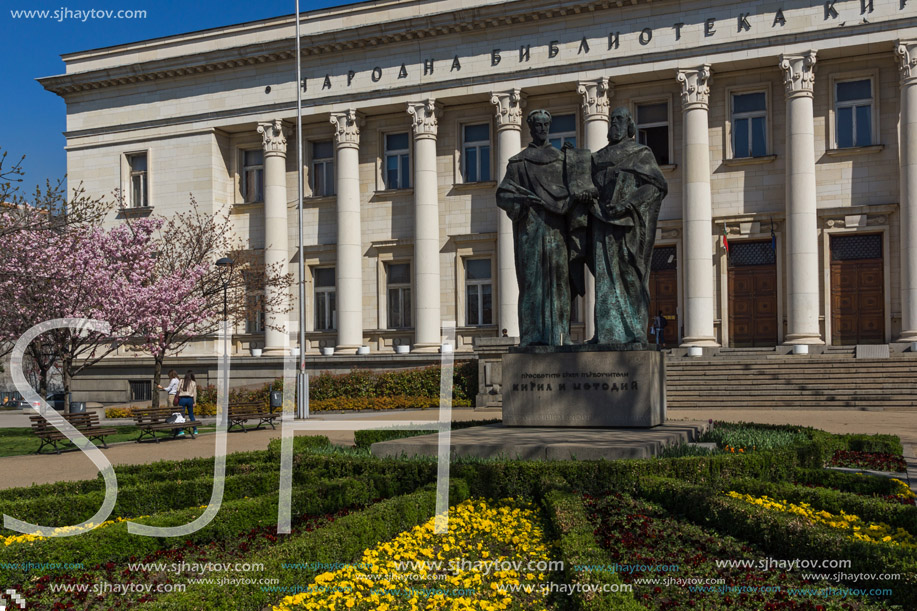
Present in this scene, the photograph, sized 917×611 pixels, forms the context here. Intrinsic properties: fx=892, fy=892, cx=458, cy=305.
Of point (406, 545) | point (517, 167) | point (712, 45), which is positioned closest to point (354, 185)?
point (712, 45)

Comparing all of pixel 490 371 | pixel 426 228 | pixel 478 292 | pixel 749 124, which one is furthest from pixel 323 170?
pixel 749 124

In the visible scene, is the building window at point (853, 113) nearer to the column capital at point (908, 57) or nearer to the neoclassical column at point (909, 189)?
the neoclassical column at point (909, 189)

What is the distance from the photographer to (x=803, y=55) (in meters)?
33.3

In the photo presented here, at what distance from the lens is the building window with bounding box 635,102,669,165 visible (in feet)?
123

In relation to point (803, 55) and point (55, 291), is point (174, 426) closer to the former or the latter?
point (55, 291)

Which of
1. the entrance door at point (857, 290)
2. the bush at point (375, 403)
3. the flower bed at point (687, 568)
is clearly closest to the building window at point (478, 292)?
the bush at point (375, 403)

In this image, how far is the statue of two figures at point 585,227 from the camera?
13.4 m

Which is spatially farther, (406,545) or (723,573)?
(406,545)

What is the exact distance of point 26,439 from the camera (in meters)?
25.1

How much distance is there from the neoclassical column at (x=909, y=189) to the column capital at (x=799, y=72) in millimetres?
3043

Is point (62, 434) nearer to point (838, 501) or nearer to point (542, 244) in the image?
point (542, 244)

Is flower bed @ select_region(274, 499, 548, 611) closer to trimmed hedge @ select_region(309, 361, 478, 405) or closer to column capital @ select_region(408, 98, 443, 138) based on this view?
trimmed hedge @ select_region(309, 361, 478, 405)

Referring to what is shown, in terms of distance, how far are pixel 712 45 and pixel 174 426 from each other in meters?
24.7

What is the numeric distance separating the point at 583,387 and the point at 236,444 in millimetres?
9946
